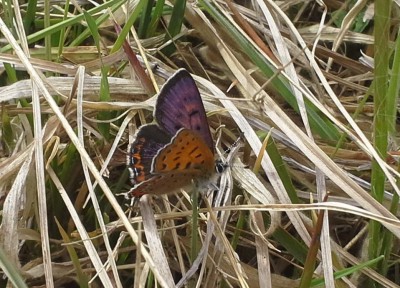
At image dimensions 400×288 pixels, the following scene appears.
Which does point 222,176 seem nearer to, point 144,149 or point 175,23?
point 144,149

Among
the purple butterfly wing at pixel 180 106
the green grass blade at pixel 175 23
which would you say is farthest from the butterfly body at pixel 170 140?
the green grass blade at pixel 175 23

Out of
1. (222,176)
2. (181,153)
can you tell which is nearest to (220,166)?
(222,176)

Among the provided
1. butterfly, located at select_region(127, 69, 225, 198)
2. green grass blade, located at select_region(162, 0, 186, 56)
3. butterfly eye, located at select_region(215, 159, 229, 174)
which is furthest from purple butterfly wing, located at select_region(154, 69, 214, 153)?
green grass blade, located at select_region(162, 0, 186, 56)

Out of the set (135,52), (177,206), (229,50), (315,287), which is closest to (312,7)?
(229,50)

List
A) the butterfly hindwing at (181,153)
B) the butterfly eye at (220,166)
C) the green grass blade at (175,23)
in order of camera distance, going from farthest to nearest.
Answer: the green grass blade at (175,23)
the butterfly eye at (220,166)
the butterfly hindwing at (181,153)

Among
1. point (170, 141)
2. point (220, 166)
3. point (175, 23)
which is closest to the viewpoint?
point (170, 141)

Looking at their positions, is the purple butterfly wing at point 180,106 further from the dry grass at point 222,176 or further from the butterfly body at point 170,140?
the dry grass at point 222,176

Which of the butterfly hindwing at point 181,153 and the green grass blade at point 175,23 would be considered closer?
the butterfly hindwing at point 181,153
